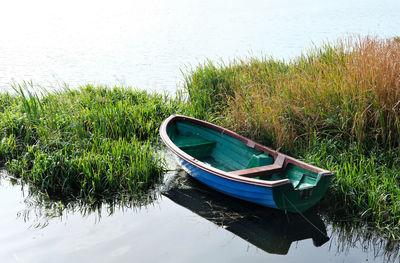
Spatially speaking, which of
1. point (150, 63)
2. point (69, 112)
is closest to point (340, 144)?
point (69, 112)

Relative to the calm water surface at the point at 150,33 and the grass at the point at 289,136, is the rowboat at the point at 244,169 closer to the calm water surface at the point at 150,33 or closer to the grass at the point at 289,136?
the grass at the point at 289,136

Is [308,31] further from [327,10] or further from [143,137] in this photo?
[143,137]

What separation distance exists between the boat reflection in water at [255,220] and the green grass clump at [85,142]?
0.66 m

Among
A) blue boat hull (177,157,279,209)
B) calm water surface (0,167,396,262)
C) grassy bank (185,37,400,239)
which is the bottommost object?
calm water surface (0,167,396,262)

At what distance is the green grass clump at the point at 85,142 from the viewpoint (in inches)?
215

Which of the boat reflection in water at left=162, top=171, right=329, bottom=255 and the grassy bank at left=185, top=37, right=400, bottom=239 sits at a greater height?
the grassy bank at left=185, top=37, right=400, bottom=239

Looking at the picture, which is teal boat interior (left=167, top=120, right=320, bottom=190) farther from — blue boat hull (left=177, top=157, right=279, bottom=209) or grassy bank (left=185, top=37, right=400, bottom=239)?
grassy bank (left=185, top=37, right=400, bottom=239)

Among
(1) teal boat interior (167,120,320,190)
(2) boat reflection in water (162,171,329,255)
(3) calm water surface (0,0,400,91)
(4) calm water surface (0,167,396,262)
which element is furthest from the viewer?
(3) calm water surface (0,0,400,91)

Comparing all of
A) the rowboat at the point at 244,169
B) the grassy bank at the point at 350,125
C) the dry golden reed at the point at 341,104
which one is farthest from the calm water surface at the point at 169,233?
the dry golden reed at the point at 341,104

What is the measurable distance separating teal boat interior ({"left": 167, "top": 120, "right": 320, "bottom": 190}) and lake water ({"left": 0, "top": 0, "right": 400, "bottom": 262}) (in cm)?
51

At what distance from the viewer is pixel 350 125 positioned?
5660mm

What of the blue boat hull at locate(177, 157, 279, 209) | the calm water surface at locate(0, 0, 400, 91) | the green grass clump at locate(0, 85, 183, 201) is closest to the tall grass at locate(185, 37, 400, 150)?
the blue boat hull at locate(177, 157, 279, 209)

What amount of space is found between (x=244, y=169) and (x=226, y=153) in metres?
0.87

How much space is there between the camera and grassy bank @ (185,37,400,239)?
483 cm
